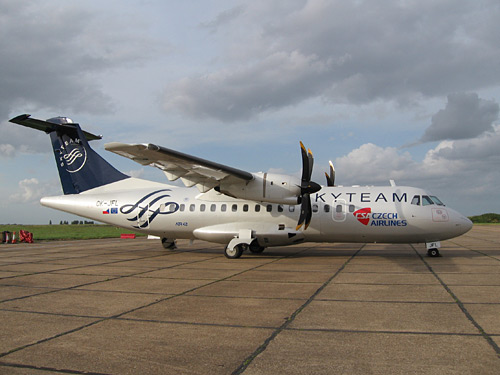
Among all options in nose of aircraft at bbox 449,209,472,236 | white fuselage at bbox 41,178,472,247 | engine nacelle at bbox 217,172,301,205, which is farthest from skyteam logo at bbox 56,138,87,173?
nose of aircraft at bbox 449,209,472,236

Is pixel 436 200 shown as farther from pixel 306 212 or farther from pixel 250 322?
pixel 250 322

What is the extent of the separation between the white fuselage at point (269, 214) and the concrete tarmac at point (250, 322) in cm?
431

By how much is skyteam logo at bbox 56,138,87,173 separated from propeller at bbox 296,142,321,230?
38.3ft

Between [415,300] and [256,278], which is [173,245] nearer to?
[256,278]

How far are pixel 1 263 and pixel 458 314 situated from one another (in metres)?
16.3

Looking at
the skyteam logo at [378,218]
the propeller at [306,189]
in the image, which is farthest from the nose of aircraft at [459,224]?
the propeller at [306,189]

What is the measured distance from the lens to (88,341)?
5848mm

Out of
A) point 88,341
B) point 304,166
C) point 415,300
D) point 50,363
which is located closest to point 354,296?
point 415,300

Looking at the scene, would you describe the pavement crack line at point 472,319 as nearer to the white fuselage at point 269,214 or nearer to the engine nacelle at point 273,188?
the white fuselage at point 269,214

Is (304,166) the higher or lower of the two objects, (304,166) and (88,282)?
the higher

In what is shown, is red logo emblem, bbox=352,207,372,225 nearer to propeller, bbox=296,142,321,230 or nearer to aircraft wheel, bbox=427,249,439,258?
propeller, bbox=296,142,321,230

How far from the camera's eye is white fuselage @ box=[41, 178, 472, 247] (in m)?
17.2

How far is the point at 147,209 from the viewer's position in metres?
19.6

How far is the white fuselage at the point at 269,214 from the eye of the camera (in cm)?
1723
